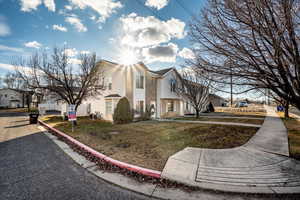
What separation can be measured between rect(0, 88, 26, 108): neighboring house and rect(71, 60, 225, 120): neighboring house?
49572mm

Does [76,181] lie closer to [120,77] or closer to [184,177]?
[184,177]

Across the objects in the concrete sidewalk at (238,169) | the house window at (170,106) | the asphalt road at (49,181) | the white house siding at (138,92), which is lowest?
the asphalt road at (49,181)

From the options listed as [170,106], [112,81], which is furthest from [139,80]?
[170,106]

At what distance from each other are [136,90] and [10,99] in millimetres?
63426

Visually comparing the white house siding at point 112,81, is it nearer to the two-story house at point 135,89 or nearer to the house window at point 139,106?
the two-story house at point 135,89

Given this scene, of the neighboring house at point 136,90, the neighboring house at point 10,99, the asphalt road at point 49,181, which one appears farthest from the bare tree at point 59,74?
the neighboring house at point 10,99

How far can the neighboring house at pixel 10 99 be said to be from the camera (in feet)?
156

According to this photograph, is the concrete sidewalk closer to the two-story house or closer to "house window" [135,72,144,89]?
the two-story house

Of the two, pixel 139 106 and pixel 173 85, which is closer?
pixel 139 106

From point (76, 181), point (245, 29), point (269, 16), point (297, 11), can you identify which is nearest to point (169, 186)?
point (76, 181)

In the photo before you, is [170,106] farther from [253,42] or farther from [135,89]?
[253,42]

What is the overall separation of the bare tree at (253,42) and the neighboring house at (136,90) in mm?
10337

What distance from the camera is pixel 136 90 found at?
46.7 ft

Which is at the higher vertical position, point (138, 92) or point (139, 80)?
point (139, 80)
